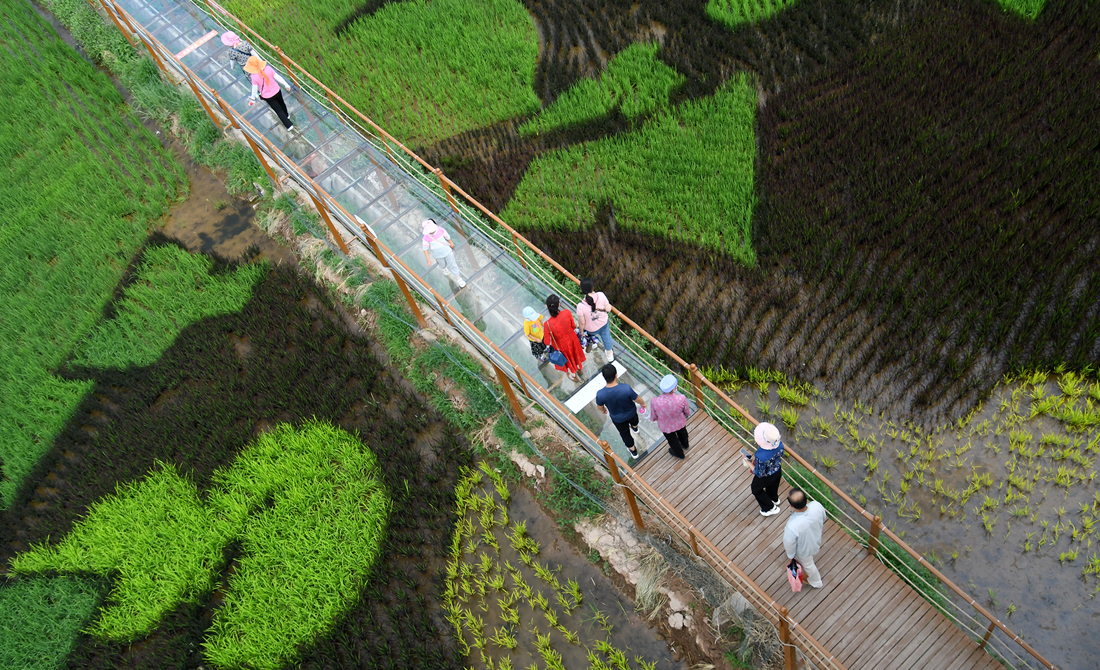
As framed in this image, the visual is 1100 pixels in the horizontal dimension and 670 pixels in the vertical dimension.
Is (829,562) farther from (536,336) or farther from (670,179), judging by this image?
(670,179)

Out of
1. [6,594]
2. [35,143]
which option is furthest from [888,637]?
[35,143]

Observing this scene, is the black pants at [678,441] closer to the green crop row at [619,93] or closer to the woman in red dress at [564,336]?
the woman in red dress at [564,336]

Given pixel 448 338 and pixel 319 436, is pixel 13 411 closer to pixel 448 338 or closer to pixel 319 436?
pixel 319 436

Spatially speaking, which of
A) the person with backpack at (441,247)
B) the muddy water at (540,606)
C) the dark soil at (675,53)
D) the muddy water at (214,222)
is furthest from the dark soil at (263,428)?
the dark soil at (675,53)

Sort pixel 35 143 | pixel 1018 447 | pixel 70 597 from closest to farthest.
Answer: pixel 1018 447 → pixel 70 597 → pixel 35 143

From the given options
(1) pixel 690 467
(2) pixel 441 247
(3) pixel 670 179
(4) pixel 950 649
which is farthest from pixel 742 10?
(4) pixel 950 649

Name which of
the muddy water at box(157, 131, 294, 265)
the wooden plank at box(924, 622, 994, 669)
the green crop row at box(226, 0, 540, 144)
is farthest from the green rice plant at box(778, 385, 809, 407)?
the muddy water at box(157, 131, 294, 265)
